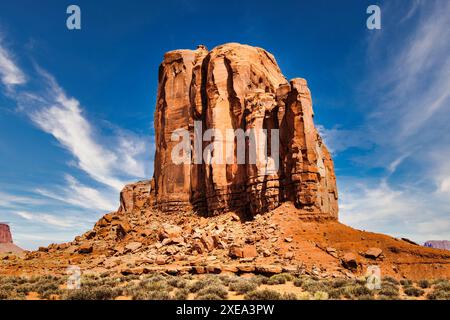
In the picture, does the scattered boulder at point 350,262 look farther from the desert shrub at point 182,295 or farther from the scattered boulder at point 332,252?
the desert shrub at point 182,295

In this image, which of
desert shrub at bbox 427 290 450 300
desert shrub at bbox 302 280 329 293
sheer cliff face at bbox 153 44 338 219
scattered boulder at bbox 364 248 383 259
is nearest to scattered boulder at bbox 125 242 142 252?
sheer cliff face at bbox 153 44 338 219

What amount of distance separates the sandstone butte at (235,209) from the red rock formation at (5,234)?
154 meters

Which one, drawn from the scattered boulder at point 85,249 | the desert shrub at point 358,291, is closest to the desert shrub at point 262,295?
the desert shrub at point 358,291

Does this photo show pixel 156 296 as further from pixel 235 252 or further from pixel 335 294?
pixel 235 252

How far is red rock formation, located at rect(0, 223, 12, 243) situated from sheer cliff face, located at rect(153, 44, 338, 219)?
158 meters

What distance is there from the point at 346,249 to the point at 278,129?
15.8 metres

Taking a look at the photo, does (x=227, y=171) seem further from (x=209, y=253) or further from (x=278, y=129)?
(x=209, y=253)

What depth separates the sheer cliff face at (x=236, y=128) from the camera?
118 feet

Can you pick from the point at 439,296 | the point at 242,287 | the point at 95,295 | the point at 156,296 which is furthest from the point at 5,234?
the point at 439,296

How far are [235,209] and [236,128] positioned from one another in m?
10.9

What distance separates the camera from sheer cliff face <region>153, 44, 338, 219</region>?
35875mm
